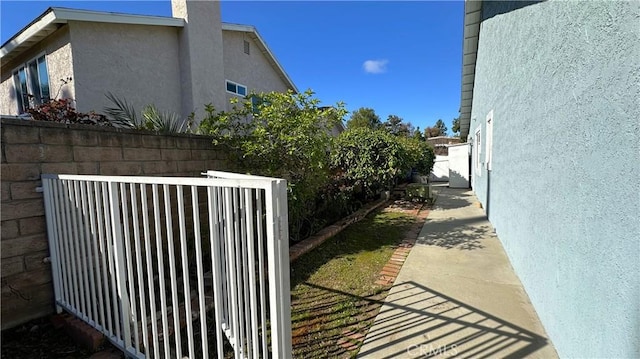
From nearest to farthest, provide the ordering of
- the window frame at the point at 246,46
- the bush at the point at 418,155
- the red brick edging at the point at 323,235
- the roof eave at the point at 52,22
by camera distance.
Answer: the red brick edging at the point at 323,235, the roof eave at the point at 52,22, the window frame at the point at 246,46, the bush at the point at 418,155

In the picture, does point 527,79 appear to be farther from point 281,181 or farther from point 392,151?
point 392,151

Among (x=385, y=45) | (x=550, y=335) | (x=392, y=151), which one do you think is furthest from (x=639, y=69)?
(x=385, y=45)

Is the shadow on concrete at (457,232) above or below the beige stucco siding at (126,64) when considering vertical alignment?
below

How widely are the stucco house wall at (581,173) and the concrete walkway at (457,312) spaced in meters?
0.22

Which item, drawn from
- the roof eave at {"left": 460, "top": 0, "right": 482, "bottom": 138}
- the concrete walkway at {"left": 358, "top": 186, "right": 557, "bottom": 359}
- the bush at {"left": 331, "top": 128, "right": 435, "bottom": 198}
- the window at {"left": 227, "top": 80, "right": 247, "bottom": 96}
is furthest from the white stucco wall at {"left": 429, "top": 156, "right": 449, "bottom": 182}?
the concrete walkway at {"left": 358, "top": 186, "right": 557, "bottom": 359}

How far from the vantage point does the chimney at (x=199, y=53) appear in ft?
28.3

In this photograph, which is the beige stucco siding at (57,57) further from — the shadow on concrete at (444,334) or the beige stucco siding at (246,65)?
the shadow on concrete at (444,334)

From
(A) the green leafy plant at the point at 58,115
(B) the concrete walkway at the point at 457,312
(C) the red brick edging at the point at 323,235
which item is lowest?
(B) the concrete walkway at the point at 457,312

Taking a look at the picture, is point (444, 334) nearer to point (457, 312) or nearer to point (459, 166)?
point (457, 312)

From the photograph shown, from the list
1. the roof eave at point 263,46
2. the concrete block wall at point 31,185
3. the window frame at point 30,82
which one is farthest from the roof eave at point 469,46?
the window frame at point 30,82

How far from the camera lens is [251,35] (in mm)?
11117

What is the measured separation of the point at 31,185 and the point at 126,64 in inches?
233

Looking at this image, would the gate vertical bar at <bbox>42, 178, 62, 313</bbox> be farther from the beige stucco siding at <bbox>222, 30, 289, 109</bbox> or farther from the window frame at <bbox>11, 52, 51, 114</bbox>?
the beige stucco siding at <bbox>222, 30, 289, 109</bbox>

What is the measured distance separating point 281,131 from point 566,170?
346 cm
